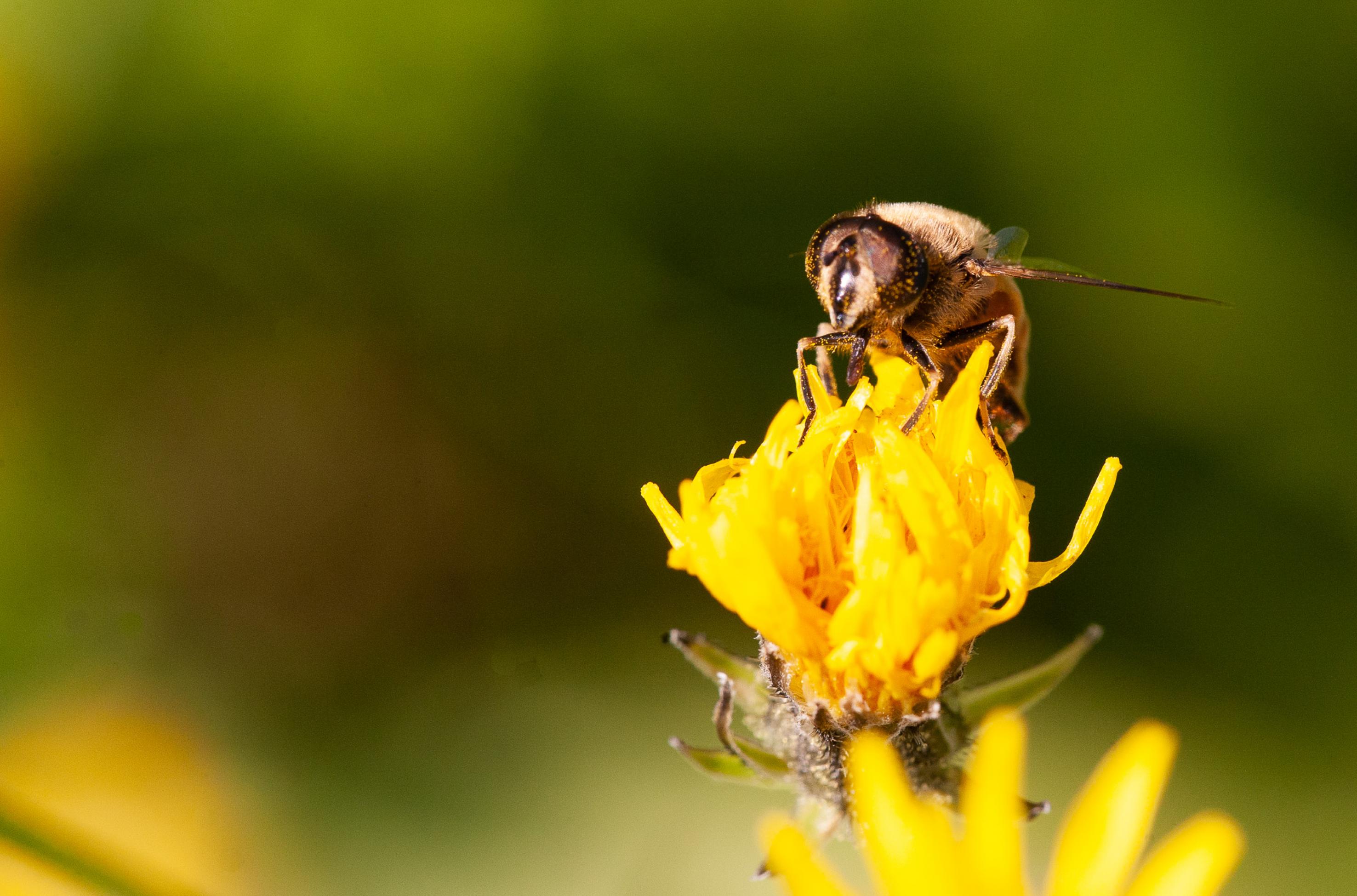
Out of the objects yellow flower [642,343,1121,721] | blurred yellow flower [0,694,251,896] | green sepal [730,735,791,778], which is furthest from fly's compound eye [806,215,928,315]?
blurred yellow flower [0,694,251,896]

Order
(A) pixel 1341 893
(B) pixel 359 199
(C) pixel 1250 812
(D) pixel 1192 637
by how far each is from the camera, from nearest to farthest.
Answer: (A) pixel 1341 893, (C) pixel 1250 812, (D) pixel 1192 637, (B) pixel 359 199

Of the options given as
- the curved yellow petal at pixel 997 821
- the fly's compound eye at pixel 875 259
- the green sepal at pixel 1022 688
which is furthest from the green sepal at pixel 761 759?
the fly's compound eye at pixel 875 259

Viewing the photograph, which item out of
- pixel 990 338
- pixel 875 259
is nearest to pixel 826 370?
pixel 875 259

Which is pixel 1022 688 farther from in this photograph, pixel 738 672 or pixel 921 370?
pixel 921 370

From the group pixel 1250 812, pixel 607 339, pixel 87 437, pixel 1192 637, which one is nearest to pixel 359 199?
pixel 607 339

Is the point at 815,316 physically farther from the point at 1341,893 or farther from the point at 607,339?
the point at 1341,893

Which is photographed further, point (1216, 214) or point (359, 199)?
point (359, 199)

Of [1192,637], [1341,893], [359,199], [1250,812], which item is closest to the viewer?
[1341,893]
